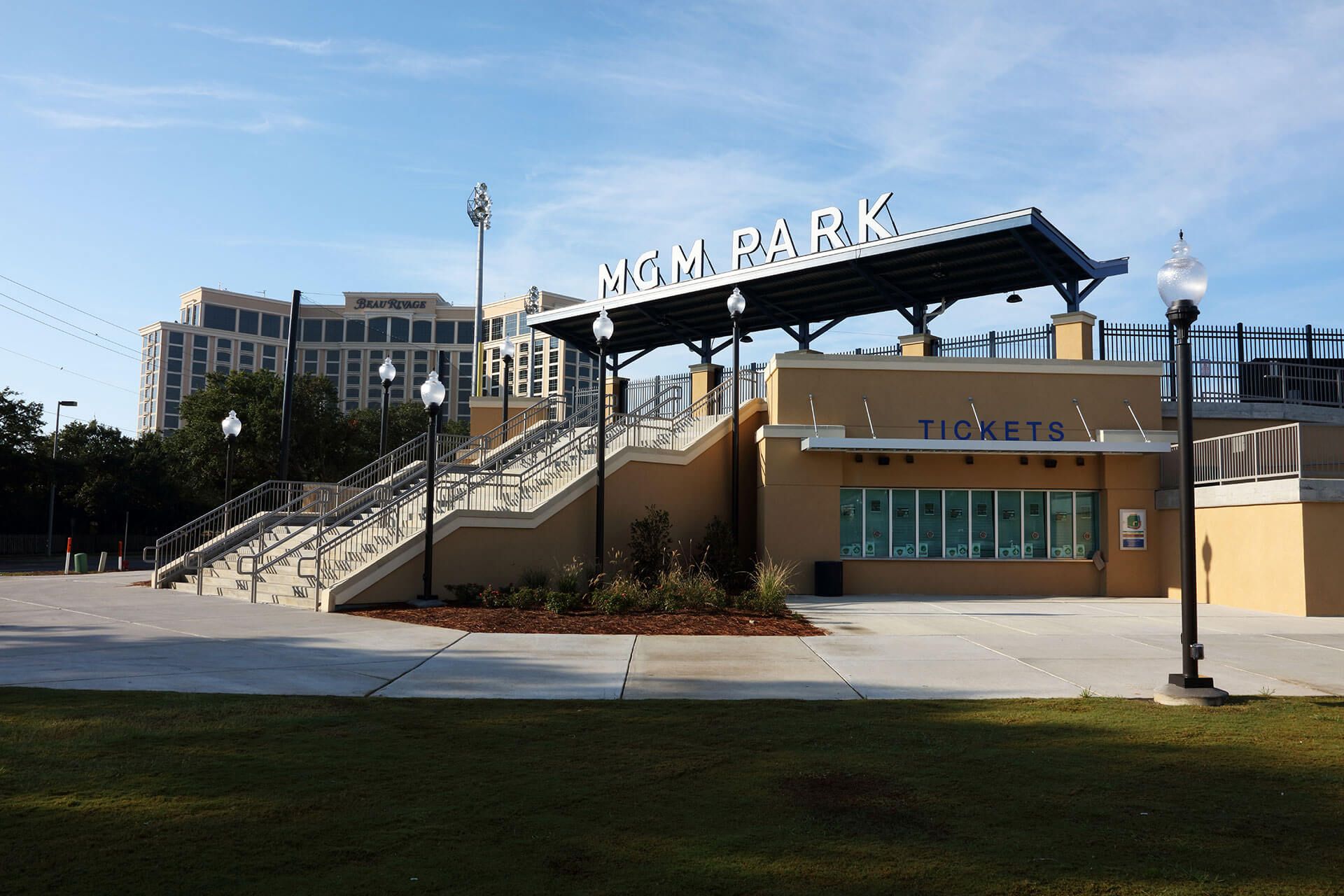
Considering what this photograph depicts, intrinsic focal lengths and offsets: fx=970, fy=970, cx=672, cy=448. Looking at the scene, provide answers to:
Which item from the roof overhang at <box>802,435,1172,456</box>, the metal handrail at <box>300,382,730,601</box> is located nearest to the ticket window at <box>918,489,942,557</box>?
the roof overhang at <box>802,435,1172,456</box>

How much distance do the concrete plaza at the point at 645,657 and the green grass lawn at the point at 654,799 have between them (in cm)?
124

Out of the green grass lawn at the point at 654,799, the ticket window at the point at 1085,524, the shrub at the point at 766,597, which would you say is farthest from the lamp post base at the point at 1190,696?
the ticket window at the point at 1085,524

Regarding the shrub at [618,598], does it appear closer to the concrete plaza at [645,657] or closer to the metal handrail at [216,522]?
the concrete plaza at [645,657]

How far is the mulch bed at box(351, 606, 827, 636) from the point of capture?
1453 cm

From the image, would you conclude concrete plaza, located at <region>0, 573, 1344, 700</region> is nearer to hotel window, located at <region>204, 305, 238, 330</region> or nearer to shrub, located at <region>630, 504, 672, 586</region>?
shrub, located at <region>630, 504, 672, 586</region>

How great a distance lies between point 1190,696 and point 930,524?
13.7 metres

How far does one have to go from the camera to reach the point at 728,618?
52.4 feet

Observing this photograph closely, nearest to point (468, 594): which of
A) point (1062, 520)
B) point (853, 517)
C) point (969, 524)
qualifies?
point (853, 517)

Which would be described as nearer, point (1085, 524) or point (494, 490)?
point (494, 490)

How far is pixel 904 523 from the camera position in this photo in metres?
22.8

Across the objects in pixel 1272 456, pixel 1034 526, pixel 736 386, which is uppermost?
pixel 736 386

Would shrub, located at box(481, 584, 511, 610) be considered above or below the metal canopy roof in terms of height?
below

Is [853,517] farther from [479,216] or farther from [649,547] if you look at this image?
[479,216]

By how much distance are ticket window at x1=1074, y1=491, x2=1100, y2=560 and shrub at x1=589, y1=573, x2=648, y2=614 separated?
11631 mm
